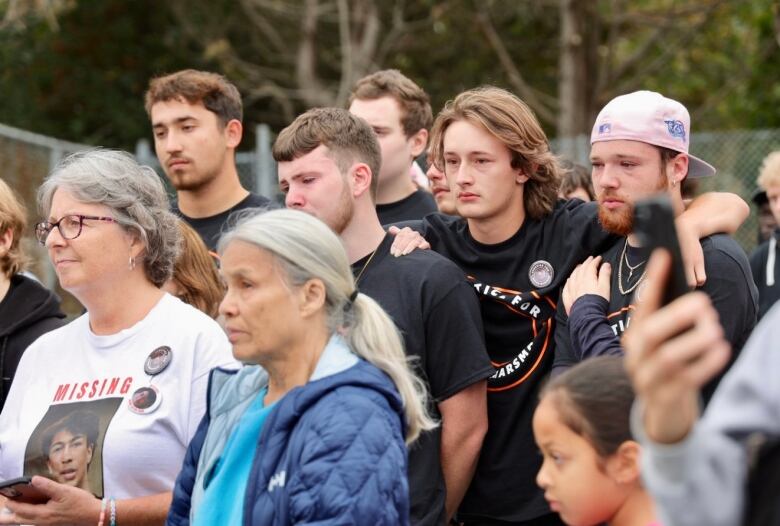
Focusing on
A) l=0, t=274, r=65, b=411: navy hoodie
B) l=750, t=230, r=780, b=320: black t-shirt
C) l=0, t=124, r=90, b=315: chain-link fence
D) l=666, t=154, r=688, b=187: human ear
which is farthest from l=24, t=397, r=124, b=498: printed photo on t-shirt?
l=0, t=124, r=90, b=315: chain-link fence

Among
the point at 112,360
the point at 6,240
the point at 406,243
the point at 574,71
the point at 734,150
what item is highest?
the point at 574,71

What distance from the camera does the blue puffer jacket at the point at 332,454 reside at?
301cm

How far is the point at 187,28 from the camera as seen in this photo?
65.2ft

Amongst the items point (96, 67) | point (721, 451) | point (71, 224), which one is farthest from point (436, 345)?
point (96, 67)

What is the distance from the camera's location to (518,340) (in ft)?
13.7

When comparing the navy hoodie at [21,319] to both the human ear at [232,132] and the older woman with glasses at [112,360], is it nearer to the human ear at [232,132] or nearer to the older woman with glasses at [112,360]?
the older woman with glasses at [112,360]

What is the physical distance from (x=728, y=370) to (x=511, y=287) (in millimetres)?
788

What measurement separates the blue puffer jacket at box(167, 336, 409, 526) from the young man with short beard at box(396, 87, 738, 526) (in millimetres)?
912

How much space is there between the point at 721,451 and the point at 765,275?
5.32 meters

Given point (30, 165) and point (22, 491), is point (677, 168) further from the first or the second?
point (30, 165)

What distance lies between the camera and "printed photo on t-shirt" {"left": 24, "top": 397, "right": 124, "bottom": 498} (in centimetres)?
391

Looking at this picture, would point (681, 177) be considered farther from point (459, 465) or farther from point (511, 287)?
point (459, 465)

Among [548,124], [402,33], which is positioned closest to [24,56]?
[402,33]

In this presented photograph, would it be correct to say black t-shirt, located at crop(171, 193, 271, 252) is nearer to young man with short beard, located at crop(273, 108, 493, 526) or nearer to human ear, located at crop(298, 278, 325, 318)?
young man with short beard, located at crop(273, 108, 493, 526)
